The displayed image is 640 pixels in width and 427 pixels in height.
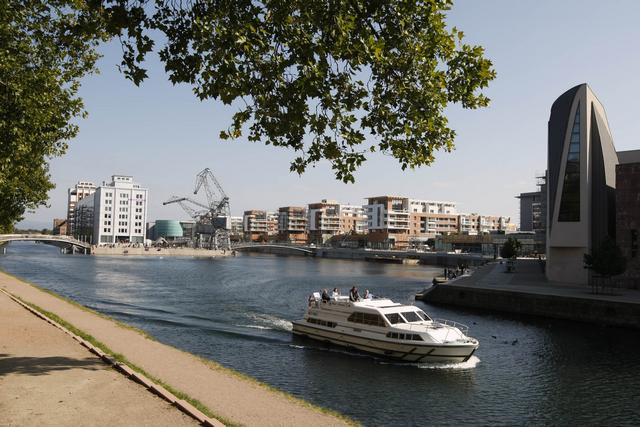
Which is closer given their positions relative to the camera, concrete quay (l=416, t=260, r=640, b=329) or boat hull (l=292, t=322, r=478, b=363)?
boat hull (l=292, t=322, r=478, b=363)

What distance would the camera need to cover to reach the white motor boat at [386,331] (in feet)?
89.1

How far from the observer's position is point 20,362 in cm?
A: 1816

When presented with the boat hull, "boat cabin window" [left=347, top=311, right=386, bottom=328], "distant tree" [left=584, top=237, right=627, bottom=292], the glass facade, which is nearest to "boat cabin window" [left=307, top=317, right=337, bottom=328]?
"boat cabin window" [left=347, top=311, right=386, bottom=328]

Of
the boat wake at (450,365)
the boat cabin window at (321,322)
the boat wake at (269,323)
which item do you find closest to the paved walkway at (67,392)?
the boat cabin window at (321,322)

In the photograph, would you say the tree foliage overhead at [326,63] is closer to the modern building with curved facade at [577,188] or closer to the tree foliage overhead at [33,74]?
the tree foliage overhead at [33,74]

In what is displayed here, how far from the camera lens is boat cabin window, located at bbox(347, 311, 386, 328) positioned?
29.5 metres

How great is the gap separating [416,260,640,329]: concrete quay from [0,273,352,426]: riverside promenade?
31225 millimetres

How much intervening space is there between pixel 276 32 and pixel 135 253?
580 feet

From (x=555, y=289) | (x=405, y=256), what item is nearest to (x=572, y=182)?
(x=555, y=289)

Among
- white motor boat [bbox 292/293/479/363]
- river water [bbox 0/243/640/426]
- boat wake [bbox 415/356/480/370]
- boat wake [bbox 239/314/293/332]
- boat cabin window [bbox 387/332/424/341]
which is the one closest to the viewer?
river water [bbox 0/243/640/426]

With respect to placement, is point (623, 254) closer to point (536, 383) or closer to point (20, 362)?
point (536, 383)

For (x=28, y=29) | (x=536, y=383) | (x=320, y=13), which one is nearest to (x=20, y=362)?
(x=28, y=29)

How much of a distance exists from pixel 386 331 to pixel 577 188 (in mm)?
35490

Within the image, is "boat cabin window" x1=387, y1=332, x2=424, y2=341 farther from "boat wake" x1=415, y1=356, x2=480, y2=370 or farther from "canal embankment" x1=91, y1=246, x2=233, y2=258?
"canal embankment" x1=91, y1=246, x2=233, y2=258
